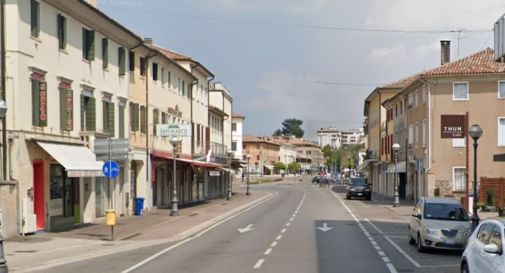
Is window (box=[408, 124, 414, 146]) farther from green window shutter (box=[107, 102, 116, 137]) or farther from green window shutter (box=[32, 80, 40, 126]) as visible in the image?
green window shutter (box=[32, 80, 40, 126])

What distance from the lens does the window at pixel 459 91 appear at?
48.0 metres

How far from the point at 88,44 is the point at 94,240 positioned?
1044cm

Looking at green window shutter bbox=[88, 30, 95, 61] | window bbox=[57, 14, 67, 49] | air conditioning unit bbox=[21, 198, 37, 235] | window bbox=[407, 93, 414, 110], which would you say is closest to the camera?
air conditioning unit bbox=[21, 198, 37, 235]

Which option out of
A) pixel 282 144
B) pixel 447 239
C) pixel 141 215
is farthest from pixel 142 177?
pixel 282 144

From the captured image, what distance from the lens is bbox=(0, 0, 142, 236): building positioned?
23.1 metres

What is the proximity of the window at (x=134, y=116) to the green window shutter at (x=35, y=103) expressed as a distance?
12.9 metres

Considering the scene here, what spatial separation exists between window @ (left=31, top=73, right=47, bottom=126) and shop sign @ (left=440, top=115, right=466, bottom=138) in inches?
791

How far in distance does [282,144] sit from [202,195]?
12615 centimetres

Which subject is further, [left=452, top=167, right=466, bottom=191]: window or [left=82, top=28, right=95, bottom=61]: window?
[left=452, top=167, right=466, bottom=191]: window

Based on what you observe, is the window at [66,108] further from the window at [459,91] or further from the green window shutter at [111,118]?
the window at [459,91]

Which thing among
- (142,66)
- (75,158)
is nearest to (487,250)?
(75,158)

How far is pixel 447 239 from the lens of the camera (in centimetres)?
1983

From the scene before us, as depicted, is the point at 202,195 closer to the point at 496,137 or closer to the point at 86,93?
the point at 496,137

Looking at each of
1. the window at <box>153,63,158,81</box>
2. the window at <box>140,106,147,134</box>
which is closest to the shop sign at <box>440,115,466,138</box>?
the window at <box>140,106,147,134</box>
